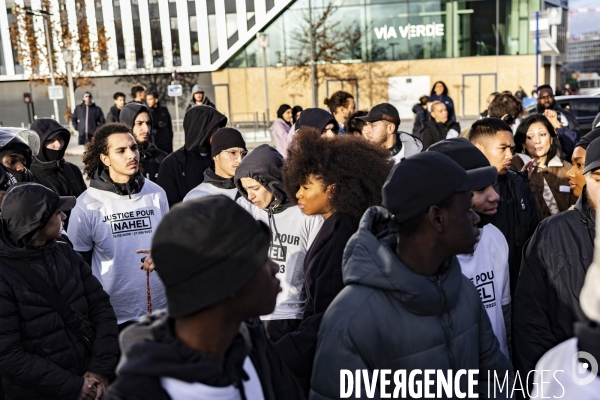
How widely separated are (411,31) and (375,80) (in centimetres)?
376

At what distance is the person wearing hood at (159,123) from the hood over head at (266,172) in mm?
9609

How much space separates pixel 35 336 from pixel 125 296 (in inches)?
46.8

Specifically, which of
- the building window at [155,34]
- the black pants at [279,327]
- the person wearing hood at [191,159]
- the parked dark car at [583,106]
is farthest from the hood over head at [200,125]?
the building window at [155,34]

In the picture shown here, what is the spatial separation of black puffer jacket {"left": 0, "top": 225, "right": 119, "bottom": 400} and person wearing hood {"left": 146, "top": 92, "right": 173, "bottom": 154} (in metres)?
9.96

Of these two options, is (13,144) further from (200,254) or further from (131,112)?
(200,254)

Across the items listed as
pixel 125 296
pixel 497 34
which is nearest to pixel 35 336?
pixel 125 296

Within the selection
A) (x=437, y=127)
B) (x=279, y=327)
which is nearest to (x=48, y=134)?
(x=279, y=327)

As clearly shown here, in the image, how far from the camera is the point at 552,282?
3184 millimetres

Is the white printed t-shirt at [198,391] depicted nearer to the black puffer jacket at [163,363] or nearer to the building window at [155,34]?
the black puffer jacket at [163,363]

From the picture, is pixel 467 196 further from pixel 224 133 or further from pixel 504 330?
pixel 224 133

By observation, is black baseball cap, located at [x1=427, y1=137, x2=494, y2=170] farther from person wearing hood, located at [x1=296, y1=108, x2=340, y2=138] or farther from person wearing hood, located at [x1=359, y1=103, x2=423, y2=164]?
person wearing hood, located at [x1=296, y1=108, x2=340, y2=138]

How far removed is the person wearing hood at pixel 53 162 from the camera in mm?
6105

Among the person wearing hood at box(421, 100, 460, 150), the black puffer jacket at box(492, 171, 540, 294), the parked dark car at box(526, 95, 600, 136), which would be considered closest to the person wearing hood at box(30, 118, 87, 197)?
the black puffer jacket at box(492, 171, 540, 294)

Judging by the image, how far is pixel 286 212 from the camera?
3.83 m
